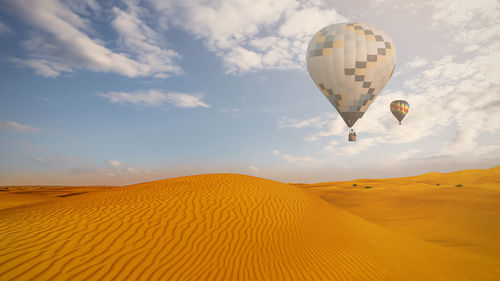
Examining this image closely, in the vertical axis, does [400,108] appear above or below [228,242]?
above

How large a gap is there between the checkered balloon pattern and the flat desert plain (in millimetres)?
10981

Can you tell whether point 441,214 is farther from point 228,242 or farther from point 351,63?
point 228,242

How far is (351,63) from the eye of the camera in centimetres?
1970

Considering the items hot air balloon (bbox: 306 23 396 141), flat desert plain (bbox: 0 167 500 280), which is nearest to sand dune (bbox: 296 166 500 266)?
flat desert plain (bbox: 0 167 500 280)

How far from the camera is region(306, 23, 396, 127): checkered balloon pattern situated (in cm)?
1975

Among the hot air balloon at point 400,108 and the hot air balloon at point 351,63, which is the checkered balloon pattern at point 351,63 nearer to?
the hot air balloon at point 351,63

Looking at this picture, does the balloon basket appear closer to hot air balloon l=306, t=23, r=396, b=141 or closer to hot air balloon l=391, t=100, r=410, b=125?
hot air balloon l=306, t=23, r=396, b=141

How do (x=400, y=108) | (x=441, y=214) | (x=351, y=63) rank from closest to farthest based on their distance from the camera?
(x=441, y=214), (x=351, y=63), (x=400, y=108)

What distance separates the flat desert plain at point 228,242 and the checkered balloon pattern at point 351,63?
11.0m

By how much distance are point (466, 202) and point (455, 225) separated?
14.7ft

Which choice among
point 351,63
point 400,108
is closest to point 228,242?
point 351,63

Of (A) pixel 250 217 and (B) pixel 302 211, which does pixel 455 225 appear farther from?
(A) pixel 250 217

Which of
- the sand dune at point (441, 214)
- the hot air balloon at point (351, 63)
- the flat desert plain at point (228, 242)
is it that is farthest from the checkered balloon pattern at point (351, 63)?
the flat desert plain at point (228, 242)

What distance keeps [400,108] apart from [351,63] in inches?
583
